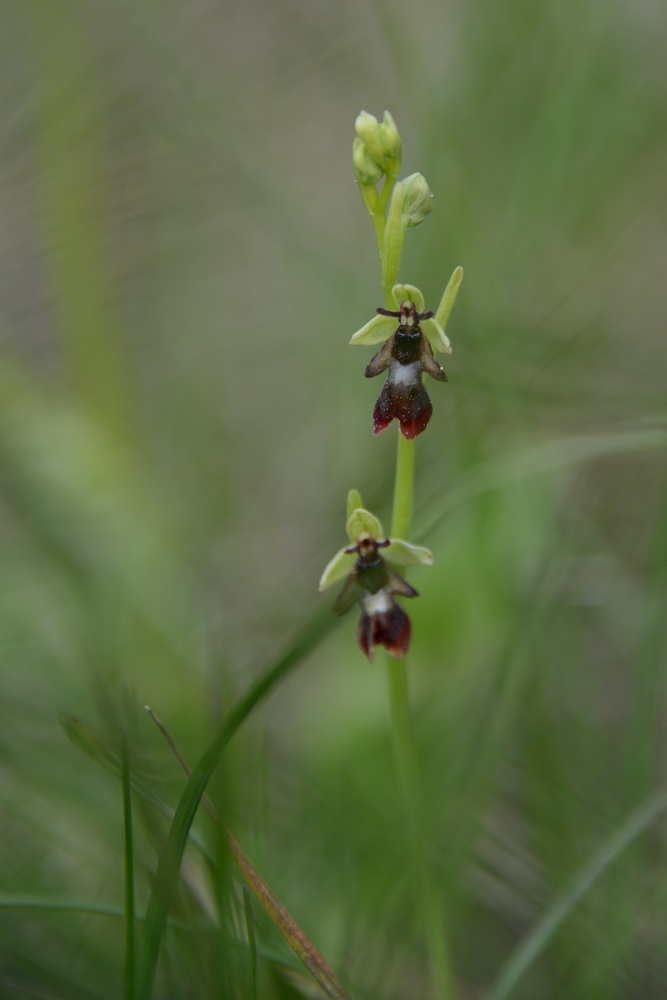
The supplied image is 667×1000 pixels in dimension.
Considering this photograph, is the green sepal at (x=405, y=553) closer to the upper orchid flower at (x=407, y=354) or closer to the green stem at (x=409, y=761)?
the green stem at (x=409, y=761)

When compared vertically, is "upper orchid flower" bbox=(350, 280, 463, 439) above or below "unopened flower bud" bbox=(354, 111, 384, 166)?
below

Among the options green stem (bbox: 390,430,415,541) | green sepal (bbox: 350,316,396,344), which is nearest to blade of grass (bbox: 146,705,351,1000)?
green stem (bbox: 390,430,415,541)

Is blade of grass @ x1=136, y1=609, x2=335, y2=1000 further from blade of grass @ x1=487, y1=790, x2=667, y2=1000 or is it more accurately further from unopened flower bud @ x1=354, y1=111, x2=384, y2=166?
unopened flower bud @ x1=354, y1=111, x2=384, y2=166

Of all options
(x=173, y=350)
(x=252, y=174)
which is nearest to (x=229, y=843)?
(x=252, y=174)

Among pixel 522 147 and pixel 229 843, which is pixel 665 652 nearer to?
pixel 522 147

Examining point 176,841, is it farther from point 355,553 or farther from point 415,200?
point 415,200

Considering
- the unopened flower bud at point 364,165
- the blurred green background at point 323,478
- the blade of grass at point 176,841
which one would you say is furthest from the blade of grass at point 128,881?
the unopened flower bud at point 364,165

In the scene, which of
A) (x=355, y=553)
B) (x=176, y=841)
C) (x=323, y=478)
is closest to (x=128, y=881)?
(x=176, y=841)
